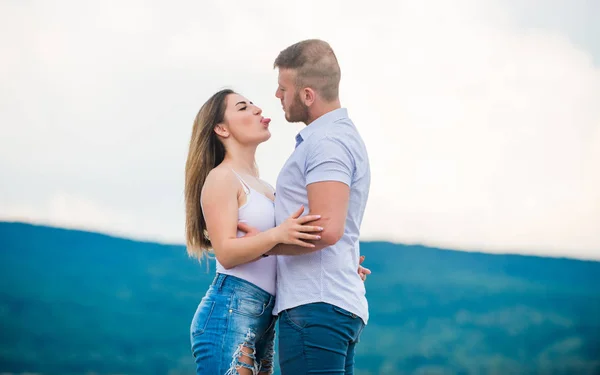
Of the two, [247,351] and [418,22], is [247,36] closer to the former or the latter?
[418,22]

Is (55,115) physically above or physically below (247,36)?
below

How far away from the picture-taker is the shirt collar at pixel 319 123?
73.5 inches

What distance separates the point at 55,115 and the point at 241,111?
3.03 metres

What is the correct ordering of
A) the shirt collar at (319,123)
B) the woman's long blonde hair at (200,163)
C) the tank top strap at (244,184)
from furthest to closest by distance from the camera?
the woman's long blonde hair at (200,163) < the tank top strap at (244,184) < the shirt collar at (319,123)

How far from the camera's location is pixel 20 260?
4902 mm

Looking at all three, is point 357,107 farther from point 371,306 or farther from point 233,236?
point 233,236

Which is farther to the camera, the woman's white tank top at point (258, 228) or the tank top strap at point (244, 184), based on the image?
the tank top strap at point (244, 184)

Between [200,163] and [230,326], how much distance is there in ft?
1.92

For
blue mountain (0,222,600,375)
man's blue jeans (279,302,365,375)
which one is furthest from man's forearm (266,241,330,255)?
blue mountain (0,222,600,375)

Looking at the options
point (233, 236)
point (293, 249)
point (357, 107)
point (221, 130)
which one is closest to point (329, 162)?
point (293, 249)

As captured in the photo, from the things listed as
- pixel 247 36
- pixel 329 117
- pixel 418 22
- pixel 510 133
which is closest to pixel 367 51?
pixel 418 22

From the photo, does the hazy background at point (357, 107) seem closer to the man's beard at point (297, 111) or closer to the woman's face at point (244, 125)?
the woman's face at point (244, 125)

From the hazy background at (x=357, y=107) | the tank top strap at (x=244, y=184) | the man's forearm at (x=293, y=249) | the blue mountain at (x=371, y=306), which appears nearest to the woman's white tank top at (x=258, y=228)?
the tank top strap at (x=244, y=184)

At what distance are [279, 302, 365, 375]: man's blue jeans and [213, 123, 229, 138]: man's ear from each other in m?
0.72
